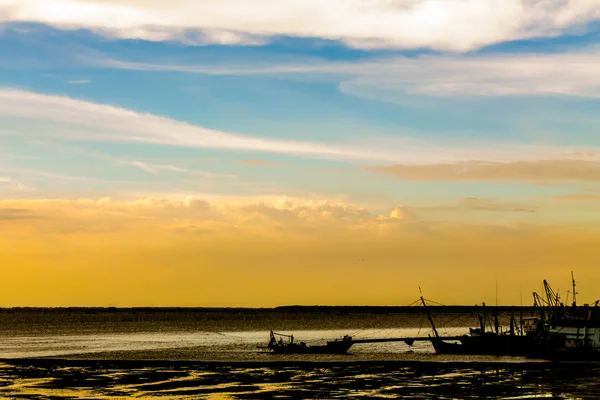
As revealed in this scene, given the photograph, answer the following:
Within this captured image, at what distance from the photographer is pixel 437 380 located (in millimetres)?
76812

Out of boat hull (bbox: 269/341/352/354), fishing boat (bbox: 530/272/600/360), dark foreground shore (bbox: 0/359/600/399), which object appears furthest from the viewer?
boat hull (bbox: 269/341/352/354)

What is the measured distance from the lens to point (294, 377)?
267 ft

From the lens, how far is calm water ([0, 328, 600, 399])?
67.6 meters

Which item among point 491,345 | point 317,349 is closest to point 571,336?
point 491,345

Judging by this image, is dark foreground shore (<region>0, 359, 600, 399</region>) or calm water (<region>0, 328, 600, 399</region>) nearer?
dark foreground shore (<region>0, 359, 600, 399</region>)

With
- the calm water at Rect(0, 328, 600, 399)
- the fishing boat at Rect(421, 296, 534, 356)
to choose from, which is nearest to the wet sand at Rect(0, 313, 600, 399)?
the calm water at Rect(0, 328, 600, 399)

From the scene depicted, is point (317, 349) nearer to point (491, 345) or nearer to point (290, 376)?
point (491, 345)

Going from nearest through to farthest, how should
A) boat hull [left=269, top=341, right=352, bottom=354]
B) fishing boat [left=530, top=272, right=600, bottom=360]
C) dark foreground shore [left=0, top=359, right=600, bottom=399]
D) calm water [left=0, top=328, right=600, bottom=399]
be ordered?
1. dark foreground shore [left=0, top=359, right=600, bottom=399]
2. calm water [left=0, top=328, right=600, bottom=399]
3. fishing boat [left=530, top=272, right=600, bottom=360]
4. boat hull [left=269, top=341, right=352, bottom=354]

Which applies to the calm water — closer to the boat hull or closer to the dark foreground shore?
the dark foreground shore

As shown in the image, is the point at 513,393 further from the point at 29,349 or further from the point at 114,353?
the point at 29,349

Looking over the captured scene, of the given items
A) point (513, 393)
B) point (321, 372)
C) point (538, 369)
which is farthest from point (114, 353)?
point (513, 393)

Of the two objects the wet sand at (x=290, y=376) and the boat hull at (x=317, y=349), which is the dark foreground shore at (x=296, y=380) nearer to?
the wet sand at (x=290, y=376)

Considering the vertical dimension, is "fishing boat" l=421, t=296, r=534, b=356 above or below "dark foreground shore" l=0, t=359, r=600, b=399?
above

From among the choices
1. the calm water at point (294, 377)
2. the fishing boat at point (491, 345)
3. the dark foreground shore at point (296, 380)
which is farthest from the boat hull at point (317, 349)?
the dark foreground shore at point (296, 380)
